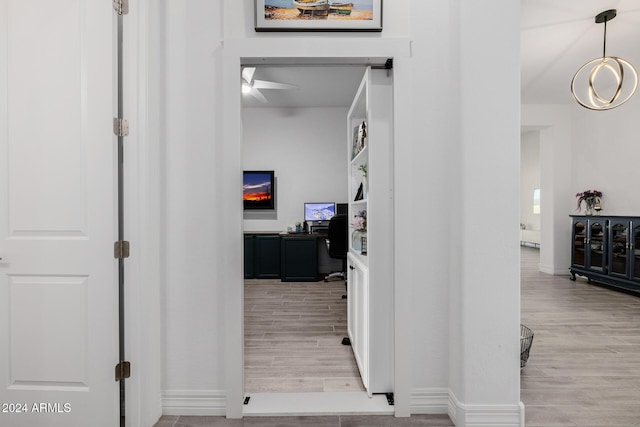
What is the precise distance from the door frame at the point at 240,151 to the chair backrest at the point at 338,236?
2.34 m

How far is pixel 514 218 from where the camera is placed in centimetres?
179

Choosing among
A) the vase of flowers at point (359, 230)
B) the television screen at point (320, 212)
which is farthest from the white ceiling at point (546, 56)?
the television screen at point (320, 212)

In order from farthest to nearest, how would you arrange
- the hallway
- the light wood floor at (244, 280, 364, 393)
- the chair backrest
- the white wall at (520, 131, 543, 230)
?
1. the white wall at (520, 131, 543, 230)
2. the chair backrest
3. the light wood floor at (244, 280, 364, 393)
4. the hallway

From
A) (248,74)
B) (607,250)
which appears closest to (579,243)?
(607,250)

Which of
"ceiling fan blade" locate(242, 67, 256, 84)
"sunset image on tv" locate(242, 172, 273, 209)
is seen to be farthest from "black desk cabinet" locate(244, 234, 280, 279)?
"ceiling fan blade" locate(242, 67, 256, 84)

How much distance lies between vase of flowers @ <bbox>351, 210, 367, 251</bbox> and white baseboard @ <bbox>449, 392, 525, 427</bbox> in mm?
1230

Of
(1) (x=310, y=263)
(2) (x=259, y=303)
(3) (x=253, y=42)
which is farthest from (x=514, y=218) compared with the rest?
(1) (x=310, y=263)

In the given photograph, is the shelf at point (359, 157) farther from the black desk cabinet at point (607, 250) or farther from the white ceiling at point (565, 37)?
the black desk cabinet at point (607, 250)

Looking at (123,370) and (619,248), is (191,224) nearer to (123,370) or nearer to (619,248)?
(123,370)

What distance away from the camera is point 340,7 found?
192 cm

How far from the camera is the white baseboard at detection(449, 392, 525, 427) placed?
1.77 meters

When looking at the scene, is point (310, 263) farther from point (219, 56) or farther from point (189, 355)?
point (219, 56)

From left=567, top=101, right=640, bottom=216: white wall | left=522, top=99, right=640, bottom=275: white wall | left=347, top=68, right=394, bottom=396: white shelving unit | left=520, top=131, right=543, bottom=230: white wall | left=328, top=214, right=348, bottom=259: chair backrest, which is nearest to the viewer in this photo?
left=347, top=68, right=394, bottom=396: white shelving unit

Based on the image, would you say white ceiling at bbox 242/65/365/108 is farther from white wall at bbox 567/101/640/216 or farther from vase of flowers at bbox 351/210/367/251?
white wall at bbox 567/101/640/216
